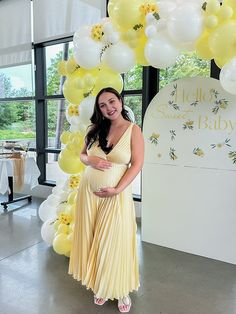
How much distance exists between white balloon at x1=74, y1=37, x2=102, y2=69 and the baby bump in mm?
917

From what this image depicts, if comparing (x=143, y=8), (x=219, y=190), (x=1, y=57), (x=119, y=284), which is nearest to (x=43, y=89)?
(x=1, y=57)

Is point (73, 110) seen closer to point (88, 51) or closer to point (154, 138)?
point (88, 51)

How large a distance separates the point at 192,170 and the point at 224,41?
1.23 meters

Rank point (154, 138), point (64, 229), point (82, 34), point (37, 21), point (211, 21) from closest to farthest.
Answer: point (211, 21)
point (82, 34)
point (64, 229)
point (154, 138)
point (37, 21)

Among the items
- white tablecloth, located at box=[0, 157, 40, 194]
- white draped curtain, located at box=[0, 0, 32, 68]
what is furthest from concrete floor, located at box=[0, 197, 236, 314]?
white draped curtain, located at box=[0, 0, 32, 68]

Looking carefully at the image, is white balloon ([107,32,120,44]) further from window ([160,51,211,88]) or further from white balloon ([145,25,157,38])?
window ([160,51,211,88])

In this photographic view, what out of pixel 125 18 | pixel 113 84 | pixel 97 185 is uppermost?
pixel 125 18

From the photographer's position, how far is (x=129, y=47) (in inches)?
88.2

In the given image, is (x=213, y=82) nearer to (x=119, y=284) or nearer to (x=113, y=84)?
(x=113, y=84)

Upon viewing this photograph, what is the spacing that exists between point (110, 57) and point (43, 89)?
9.51 ft

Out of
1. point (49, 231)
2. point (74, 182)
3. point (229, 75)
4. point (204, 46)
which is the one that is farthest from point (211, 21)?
point (49, 231)

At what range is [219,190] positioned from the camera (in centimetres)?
266

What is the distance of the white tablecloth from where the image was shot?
4.20 metres

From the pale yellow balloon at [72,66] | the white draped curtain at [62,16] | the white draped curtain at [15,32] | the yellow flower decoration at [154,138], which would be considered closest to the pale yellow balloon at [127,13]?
the pale yellow balloon at [72,66]
